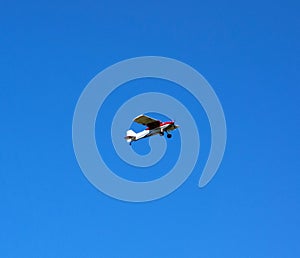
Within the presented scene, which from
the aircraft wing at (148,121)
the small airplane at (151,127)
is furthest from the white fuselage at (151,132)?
the aircraft wing at (148,121)

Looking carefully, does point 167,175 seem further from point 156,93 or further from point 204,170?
point 156,93

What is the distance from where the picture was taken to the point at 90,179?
140ft

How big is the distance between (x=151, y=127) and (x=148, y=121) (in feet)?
2.43

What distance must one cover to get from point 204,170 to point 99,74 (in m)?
9.46

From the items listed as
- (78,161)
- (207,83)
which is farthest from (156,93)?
(78,161)

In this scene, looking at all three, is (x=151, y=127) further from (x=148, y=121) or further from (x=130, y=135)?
(x=130, y=135)

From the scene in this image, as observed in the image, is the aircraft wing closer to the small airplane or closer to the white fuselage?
the small airplane

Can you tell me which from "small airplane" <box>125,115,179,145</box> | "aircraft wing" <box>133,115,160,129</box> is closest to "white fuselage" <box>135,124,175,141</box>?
"small airplane" <box>125,115,179,145</box>

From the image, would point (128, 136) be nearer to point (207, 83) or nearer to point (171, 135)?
point (171, 135)

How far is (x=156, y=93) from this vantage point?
43.9m

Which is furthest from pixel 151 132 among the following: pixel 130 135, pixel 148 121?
pixel 130 135

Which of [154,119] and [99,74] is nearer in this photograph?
[99,74]

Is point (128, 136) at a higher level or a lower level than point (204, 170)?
higher

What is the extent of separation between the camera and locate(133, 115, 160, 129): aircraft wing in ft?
153
